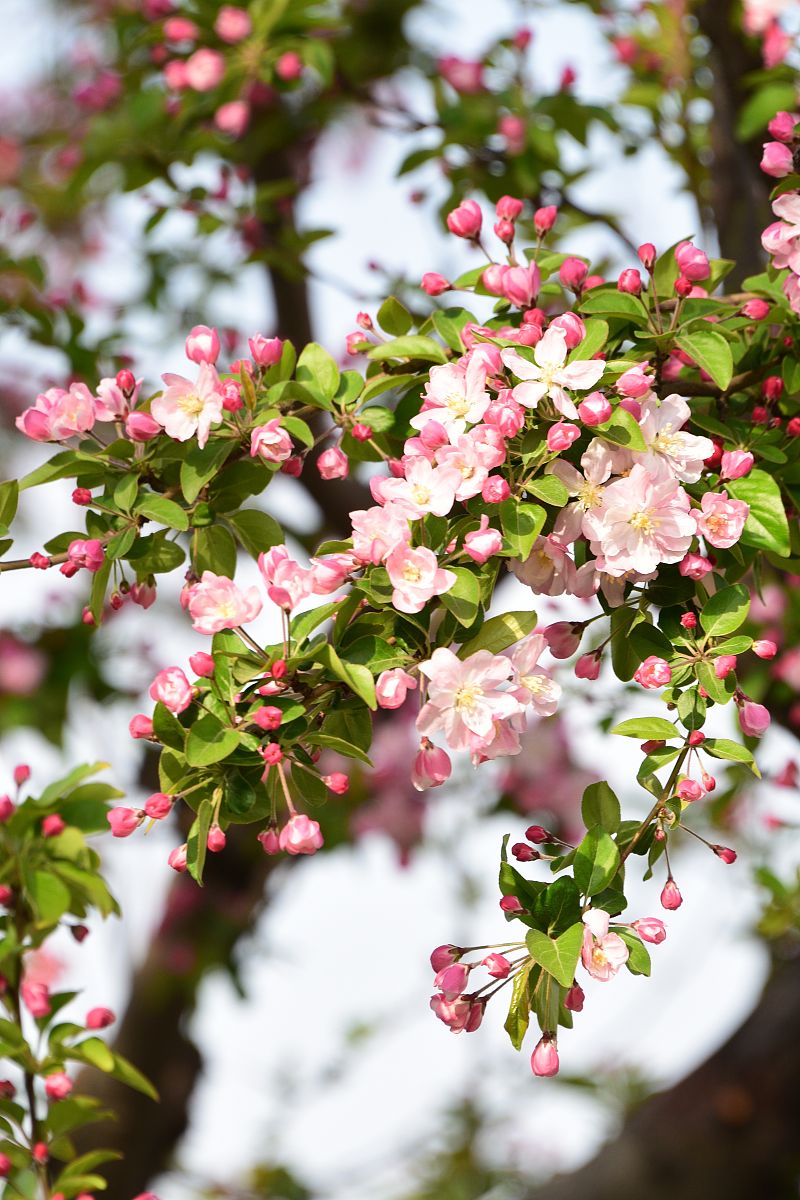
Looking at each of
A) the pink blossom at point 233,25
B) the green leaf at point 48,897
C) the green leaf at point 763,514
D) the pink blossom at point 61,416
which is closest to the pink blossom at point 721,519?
the green leaf at point 763,514

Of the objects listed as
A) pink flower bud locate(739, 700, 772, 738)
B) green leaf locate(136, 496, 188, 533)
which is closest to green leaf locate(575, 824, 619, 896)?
pink flower bud locate(739, 700, 772, 738)

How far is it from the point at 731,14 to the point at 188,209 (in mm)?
828

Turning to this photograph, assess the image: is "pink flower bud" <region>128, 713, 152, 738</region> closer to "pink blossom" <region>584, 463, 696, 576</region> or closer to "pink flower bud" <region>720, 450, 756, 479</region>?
"pink blossom" <region>584, 463, 696, 576</region>

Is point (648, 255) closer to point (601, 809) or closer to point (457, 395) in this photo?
point (457, 395)

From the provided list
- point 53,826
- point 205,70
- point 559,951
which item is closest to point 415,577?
point 559,951

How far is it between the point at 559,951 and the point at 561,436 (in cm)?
31

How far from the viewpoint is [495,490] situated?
79 cm

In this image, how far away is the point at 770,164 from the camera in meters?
0.94

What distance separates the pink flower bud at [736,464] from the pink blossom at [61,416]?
1.45ft

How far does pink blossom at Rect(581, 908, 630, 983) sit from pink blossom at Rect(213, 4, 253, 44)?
140 cm

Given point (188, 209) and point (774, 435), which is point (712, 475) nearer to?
point (774, 435)

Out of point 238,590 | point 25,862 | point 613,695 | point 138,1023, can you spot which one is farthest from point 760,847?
point 238,590

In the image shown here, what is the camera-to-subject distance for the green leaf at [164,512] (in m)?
0.86

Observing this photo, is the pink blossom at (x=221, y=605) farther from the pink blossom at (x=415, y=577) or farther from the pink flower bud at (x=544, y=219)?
the pink flower bud at (x=544, y=219)
